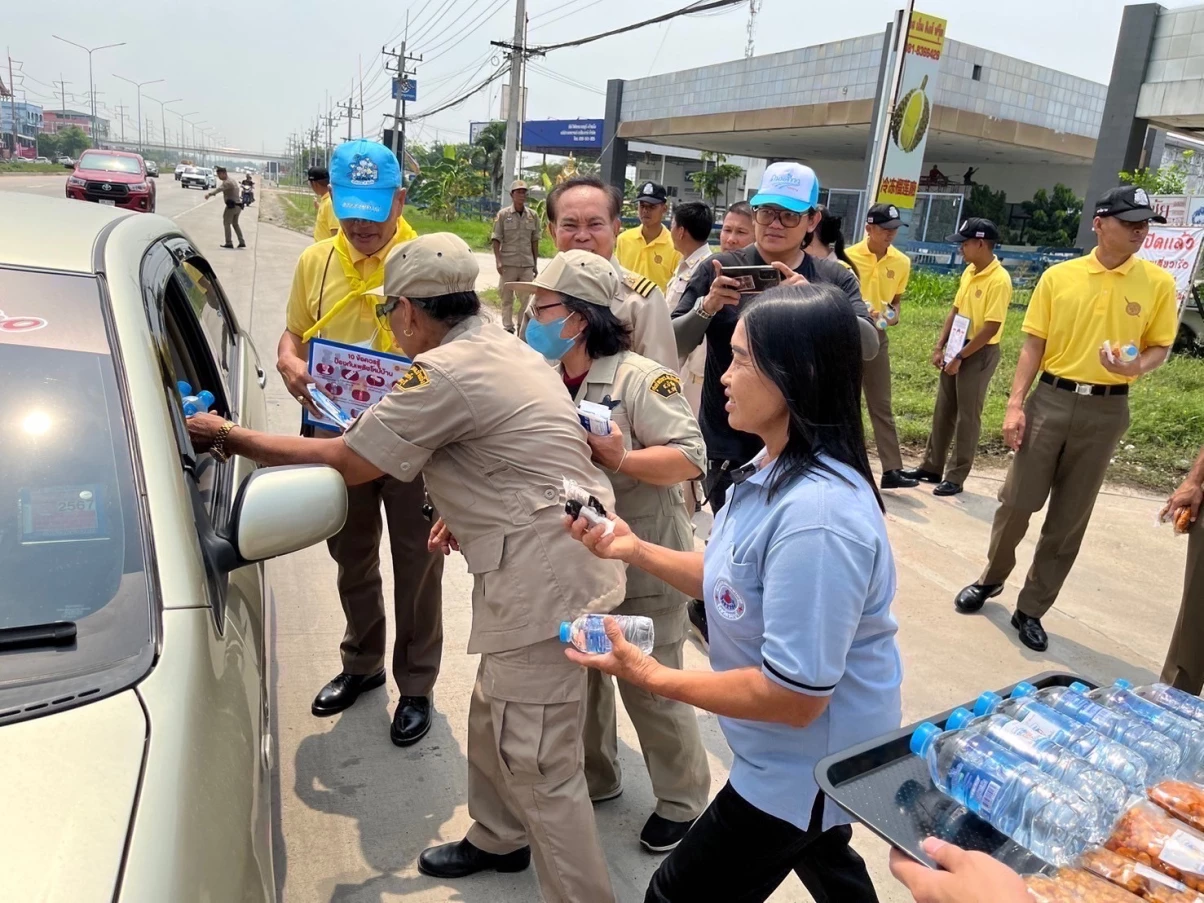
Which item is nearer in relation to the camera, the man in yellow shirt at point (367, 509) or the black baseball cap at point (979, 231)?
the man in yellow shirt at point (367, 509)

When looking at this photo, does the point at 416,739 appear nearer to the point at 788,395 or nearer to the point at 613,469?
the point at 613,469

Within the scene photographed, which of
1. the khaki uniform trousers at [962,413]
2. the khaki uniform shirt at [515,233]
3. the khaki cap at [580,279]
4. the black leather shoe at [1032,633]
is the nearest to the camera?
the khaki cap at [580,279]

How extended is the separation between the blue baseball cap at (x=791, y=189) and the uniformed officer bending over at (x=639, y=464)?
51.7 inches

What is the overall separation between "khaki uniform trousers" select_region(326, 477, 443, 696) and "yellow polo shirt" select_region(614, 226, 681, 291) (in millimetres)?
4307

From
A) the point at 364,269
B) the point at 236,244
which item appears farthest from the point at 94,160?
the point at 364,269

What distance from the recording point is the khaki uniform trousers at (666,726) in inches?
100

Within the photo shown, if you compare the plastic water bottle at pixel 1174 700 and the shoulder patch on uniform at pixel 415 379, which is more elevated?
the shoulder patch on uniform at pixel 415 379

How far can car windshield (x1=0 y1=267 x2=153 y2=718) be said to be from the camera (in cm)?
135

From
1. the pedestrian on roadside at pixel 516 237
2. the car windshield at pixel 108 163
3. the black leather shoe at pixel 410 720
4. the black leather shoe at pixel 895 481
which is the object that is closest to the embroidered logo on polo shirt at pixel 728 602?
the black leather shoe at pixel 410 720

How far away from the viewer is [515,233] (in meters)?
10.5

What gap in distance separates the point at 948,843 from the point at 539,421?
46.9 inches

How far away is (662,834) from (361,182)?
238cm

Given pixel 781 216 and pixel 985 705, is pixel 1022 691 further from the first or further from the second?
pixel 781 216

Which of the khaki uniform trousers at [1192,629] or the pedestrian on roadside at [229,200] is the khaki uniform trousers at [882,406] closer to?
the khaki uniform trousers at [1192,629]
